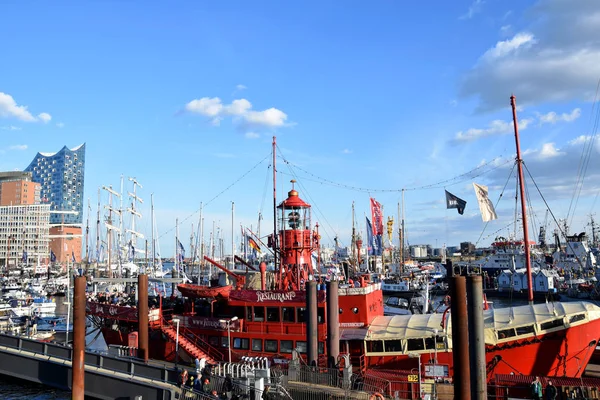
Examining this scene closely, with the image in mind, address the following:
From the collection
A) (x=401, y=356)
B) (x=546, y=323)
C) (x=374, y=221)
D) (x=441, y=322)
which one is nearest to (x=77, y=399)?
(x=401, y=356)

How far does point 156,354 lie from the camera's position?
93.4ft

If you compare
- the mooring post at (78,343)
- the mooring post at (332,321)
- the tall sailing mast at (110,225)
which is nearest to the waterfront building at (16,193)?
the tall sailing mast at (110,225)

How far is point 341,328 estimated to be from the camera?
82.4 ft

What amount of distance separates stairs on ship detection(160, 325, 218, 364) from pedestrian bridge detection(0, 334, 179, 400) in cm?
316

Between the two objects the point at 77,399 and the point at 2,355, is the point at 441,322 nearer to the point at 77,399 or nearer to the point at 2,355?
the point at 77,399

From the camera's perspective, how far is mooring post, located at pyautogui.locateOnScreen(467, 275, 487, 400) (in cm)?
1397

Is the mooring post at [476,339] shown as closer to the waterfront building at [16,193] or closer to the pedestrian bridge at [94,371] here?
the pedestrian bridge at [94,371]

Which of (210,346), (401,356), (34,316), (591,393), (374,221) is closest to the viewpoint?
(591,393)

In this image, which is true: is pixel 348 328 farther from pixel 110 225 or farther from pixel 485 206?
pixel 110 225

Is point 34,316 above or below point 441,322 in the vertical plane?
below

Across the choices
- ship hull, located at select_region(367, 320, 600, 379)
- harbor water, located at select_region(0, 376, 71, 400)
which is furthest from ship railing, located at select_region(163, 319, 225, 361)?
ship hull, located at select_region(367, 320, 600, 379)

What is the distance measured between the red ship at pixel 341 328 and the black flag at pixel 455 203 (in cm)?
714

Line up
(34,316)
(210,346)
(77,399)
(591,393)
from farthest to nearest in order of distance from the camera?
(34,316) < (210,346) < (77,399) < (591,393)

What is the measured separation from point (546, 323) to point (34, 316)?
54212mm
